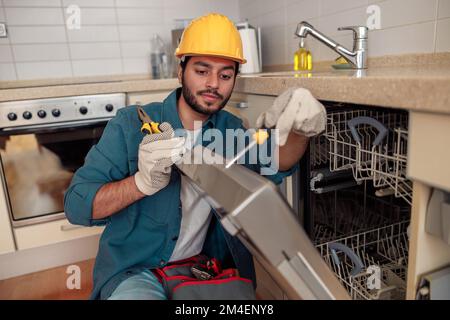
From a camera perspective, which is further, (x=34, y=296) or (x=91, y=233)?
(x=91, y=233)

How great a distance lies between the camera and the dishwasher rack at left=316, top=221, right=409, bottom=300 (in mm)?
937

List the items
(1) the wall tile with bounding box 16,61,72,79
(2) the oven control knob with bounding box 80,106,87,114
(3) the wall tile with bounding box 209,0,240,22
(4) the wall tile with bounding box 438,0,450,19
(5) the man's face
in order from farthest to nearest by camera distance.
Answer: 1. (3) the wall tile with bounding box 209,0,240,22
2. (1) the wall tile with bounding box 16,61,72,79
3. (2) the oven control knob with bounding box 80,106,87,114
4. (4) the wall tile with bounding box 438,0,450,19
5. (5) the man's face

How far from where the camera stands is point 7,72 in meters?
2.11

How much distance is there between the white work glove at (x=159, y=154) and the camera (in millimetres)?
787

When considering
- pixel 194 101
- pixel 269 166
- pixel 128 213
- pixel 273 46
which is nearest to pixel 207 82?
pixel 194 101

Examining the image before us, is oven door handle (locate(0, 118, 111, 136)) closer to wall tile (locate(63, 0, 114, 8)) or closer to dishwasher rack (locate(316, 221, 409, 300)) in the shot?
wall tile (locate(63, 0, 114, 8))

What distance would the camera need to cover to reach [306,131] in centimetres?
83

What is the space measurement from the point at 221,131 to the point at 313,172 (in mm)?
313

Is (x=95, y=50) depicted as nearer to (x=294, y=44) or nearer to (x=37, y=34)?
(x=37, y=34)

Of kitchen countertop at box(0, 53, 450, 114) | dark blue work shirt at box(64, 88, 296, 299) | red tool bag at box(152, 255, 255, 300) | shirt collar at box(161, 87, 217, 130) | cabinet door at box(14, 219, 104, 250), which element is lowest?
cabinet door at box(14, 219, 104, 250)

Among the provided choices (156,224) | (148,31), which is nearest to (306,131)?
(156,224)

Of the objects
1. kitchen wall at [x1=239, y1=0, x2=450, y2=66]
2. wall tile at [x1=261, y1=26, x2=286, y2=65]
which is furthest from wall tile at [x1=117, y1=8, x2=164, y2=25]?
wall tile at [x1=261, y1=26, x2=286, y2=65]

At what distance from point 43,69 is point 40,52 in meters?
0.10

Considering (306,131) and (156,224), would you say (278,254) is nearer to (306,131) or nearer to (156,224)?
(306,131)
